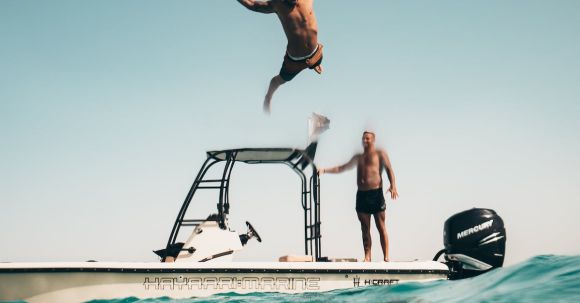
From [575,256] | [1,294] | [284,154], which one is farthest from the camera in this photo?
[284,154]

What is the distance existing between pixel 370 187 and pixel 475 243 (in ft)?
4.89

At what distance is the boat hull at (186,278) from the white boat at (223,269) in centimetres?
1

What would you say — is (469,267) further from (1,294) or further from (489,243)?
(1,294)

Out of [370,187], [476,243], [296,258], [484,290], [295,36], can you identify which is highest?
[295,36]

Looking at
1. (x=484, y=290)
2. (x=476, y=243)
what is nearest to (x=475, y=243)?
(x=476, y=243)

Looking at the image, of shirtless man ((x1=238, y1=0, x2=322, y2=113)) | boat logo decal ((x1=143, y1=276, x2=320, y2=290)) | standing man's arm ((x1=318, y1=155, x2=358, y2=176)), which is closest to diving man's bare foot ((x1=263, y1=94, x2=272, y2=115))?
shirtless man ((x1=238, y1=0, x2=322, y2=113))

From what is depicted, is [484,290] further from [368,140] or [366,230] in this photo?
[368,140]

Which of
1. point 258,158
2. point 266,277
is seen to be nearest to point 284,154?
point 258,158

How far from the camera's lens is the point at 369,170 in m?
7.97

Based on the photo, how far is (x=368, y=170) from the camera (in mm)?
7973

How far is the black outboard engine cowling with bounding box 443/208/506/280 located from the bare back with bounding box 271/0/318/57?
2874 mm

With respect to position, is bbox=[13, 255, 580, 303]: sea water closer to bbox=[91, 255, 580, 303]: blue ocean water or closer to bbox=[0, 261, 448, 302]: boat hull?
bbox=[91, 255, 580, 303]: blue ocean water

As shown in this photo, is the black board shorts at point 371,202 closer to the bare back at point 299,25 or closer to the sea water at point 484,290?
the sea water at point 484,290

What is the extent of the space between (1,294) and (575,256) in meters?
6.85
